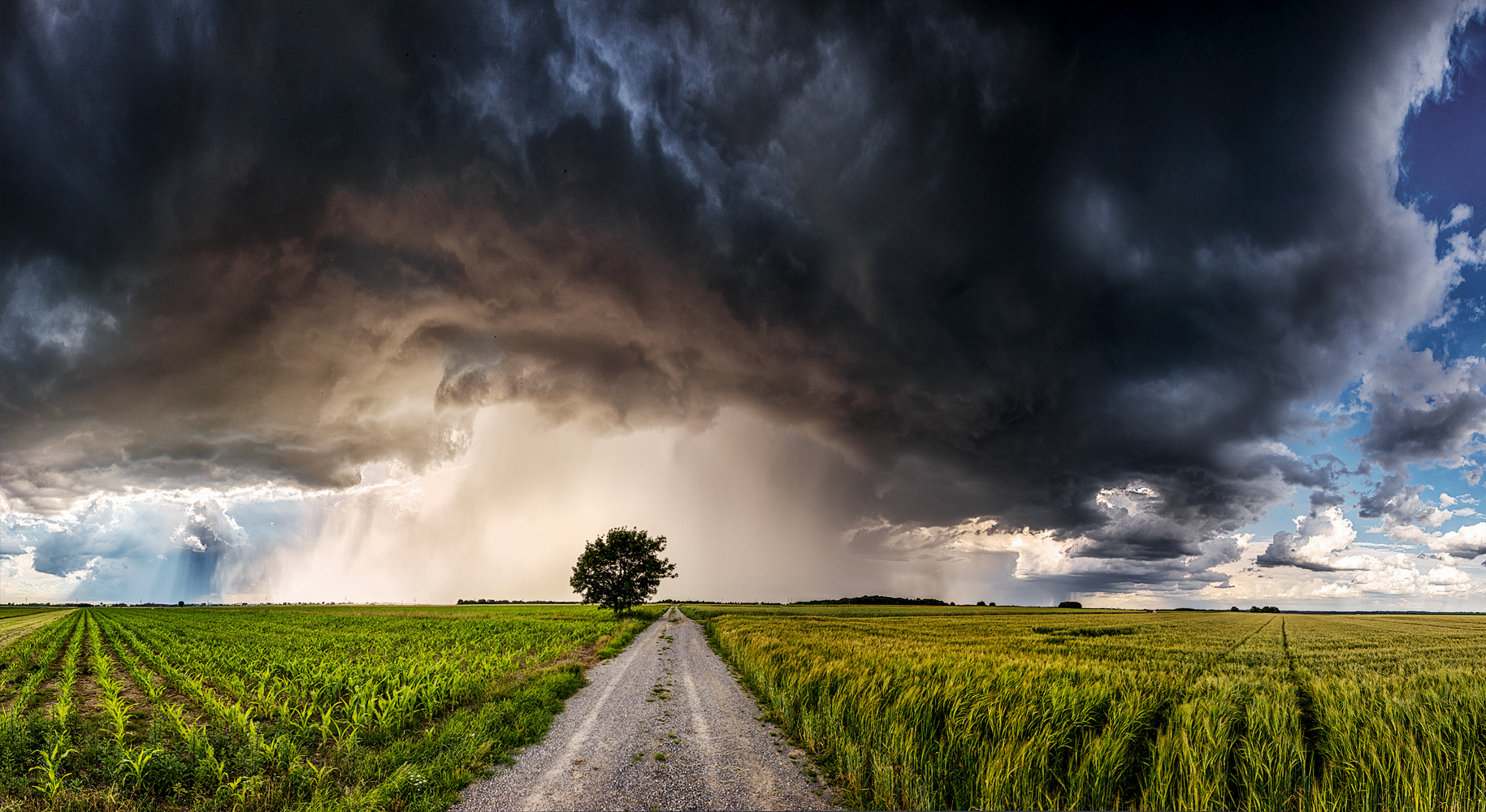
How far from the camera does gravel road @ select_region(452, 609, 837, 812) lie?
25.8 ft

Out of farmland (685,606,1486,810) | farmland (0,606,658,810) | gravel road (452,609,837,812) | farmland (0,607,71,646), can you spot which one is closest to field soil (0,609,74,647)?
farmland (0,607,71,646)

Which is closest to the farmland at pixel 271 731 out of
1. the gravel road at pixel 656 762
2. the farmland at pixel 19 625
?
the gravel road at pixel 656 762

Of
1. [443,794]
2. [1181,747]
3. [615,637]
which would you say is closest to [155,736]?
[443,794]

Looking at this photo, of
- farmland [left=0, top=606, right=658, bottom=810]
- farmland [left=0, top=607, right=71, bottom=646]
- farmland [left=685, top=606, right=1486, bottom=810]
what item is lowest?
farmland [left=0, top=607, right=71, bottom=646]

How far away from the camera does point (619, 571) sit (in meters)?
74.3

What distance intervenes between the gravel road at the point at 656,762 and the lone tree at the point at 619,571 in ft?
197

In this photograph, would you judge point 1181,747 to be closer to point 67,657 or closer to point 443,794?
point 443,794

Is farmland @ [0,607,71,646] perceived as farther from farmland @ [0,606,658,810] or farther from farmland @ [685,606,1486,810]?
farmland @ [685,606,1486,810]

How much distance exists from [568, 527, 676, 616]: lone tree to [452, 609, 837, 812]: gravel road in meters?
60.1

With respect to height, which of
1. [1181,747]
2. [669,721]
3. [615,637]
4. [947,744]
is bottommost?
[615,637]

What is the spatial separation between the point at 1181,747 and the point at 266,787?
13.6 metres

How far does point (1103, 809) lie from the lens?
23.7 ft

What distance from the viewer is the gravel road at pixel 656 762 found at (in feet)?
25.8

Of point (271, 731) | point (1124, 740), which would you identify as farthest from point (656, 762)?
point (271, 731)
